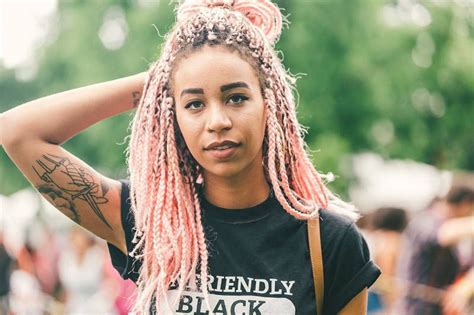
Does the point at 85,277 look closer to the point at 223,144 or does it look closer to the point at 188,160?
the point at 188,160

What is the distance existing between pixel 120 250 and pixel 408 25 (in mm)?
16077

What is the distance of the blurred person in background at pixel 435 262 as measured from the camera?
7418 mm

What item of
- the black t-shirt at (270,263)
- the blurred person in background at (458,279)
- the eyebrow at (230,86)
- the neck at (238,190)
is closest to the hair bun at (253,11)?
the eyebrow at (230,86)

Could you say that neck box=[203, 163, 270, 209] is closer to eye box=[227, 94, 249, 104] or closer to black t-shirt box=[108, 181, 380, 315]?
black t-shirt box=[108, 181, 380, 315]

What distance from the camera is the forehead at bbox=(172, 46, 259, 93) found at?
9.49ft

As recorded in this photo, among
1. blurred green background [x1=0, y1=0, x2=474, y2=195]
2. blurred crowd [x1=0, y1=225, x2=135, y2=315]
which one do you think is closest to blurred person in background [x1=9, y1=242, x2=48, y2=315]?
blurred crowd [x1=0, y1=225, x2=135, y2=315]

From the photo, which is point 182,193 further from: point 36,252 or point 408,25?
point 408,25

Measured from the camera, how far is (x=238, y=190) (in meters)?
3.07

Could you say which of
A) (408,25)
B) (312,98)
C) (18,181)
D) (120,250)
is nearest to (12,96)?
(18,181)

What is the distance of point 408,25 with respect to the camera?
723 inches

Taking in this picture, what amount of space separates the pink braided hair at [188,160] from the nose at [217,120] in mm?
213

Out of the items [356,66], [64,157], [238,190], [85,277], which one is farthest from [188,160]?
[356,66]

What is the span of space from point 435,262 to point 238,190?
15.8 feet

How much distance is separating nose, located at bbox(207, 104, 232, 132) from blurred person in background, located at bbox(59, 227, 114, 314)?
7155 mm
